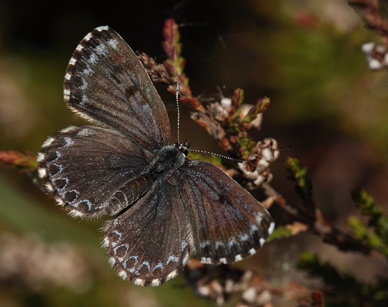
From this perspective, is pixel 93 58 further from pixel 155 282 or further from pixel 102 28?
pixel 155 282

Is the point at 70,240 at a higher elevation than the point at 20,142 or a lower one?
lower

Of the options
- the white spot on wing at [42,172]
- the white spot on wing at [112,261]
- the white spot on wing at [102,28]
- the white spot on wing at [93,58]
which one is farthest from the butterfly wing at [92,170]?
the white spot on wing at [102,28]

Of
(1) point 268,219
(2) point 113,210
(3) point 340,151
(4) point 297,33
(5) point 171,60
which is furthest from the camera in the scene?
(3) point 340,151

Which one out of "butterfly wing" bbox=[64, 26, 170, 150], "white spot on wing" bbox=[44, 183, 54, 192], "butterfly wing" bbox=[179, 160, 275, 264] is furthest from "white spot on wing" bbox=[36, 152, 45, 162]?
"butterfly wing" bbox=[179, 160, 275, 264]

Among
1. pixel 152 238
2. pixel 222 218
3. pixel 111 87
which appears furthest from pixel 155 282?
pixel 111 87

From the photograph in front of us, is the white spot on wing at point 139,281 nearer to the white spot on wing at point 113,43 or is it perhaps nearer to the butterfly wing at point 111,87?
the butterfly wing at point 111,87

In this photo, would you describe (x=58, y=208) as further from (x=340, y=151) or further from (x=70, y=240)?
(x=340, y=151)

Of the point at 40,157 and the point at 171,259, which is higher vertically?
the point at 40,157

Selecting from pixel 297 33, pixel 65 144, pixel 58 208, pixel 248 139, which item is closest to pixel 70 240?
pixel 58 208

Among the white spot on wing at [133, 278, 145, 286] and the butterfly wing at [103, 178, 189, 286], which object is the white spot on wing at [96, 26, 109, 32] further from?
the white spot on wing at [133, 278, 145, 286]
